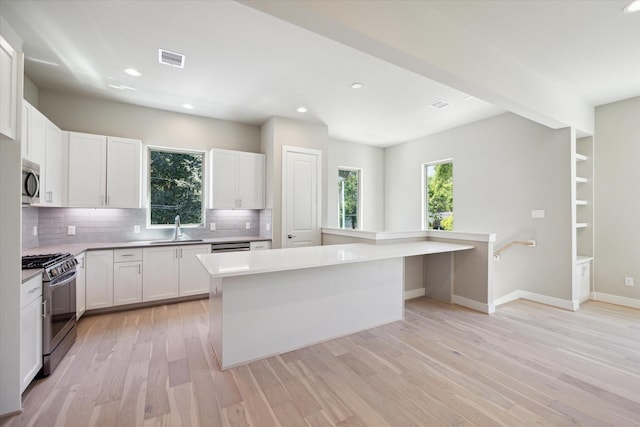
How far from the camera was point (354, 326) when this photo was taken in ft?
10.2

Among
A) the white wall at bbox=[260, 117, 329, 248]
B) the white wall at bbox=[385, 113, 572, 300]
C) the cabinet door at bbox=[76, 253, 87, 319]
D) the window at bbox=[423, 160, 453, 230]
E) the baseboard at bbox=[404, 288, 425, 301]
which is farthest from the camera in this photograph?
the window at bbox=[423, 160, 453, 230]

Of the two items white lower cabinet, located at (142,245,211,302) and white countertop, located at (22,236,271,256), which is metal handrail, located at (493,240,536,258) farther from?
white lower cabinet, located at (142,245,211,302)

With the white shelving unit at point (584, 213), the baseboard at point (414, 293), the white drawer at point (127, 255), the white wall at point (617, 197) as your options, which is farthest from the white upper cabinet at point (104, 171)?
the white wall at point (617, 197)

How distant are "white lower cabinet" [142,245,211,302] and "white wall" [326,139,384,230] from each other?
3022 millimetres

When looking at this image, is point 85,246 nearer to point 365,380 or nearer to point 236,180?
point 236,180

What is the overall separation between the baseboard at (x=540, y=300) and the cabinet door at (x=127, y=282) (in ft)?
16.2

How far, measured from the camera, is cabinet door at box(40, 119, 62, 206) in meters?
3.16

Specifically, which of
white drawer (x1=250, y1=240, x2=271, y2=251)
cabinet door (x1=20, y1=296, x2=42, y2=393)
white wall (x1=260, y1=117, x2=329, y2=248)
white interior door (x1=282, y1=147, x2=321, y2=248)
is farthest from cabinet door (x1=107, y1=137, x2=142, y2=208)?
white interior door (x1=282, y1=147, x2=321, y2=248)

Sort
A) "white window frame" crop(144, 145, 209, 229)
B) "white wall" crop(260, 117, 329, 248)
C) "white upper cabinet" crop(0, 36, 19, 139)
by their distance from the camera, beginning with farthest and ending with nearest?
"white wall" crop(260, 117, 329, 248) → "white window frame" crop(144, 145, 209, 229) → "white upper cabinet" crop(0, 36, 19, 139)

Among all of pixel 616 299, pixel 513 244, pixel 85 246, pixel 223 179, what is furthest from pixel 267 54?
pixel 616 299

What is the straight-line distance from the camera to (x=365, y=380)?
87.7 inches

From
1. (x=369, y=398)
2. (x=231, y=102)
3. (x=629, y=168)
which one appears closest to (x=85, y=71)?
(x=231, y=102)

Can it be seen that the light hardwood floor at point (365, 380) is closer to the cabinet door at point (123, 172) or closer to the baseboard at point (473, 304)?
the baseboard at point (473, 304)

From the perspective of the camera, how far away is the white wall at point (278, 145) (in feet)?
15.4
